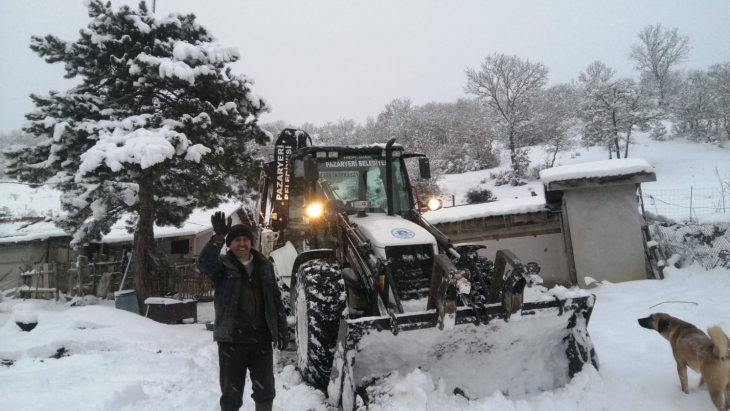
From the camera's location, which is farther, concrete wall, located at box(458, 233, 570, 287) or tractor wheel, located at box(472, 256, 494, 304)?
concrete wall, located at box(458, 233, 570, 287)

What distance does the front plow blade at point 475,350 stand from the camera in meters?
3.38

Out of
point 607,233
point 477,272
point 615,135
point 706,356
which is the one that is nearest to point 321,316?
point 477,272

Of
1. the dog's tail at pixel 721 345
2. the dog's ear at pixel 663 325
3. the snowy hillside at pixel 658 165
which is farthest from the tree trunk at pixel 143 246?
the snowy hillside at pixel 658 165

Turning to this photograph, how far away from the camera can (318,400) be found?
3822 mm

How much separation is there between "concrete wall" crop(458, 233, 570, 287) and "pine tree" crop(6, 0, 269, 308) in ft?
22.7

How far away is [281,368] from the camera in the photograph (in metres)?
5.02

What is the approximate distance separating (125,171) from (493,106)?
103ft

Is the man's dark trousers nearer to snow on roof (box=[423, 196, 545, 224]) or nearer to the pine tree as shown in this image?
the pine tree

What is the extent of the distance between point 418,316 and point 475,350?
801 mm

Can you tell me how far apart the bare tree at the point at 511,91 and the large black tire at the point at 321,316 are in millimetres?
32308

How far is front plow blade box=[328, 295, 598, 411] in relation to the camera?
11.1 ft

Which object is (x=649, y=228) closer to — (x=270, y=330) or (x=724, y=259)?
(x=724, y=259)

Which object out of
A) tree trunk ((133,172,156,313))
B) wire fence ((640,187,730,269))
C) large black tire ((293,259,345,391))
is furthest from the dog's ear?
tree trunk ((133,172,156,313))

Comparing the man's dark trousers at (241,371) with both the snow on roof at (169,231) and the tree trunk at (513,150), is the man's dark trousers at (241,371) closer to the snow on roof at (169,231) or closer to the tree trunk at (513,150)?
the snow on roof at (169,231)
